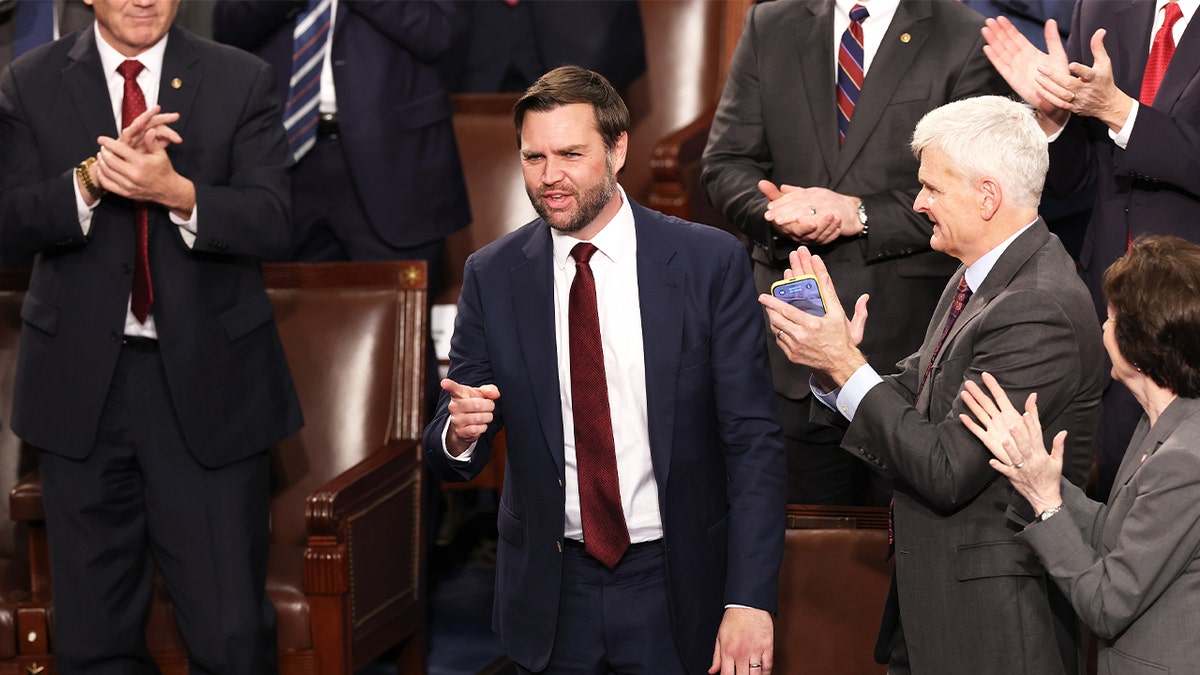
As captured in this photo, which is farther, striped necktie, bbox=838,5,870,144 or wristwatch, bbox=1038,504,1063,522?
striped necktie, bbox=838,5,870,144

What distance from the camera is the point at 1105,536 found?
8.03 feet

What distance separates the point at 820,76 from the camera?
11.9ft

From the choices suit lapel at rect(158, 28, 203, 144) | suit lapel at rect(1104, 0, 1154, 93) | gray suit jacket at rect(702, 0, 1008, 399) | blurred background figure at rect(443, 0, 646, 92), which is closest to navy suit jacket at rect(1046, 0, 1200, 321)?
suit lapel at rect(1104, 0, 1154, 93)

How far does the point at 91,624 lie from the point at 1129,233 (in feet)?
8.34

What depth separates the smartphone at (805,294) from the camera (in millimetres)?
2680

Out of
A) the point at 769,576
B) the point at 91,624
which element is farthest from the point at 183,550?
the point at 769,576

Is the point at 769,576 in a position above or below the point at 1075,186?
below

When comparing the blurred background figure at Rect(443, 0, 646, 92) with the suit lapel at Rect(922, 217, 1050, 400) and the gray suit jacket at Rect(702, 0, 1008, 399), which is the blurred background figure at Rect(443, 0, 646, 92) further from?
the suit lapel at Rect(922, 217, 1050, 400)

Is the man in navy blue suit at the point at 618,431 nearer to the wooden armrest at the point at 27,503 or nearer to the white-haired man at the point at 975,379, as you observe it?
the white-haired man at the point at 975,379

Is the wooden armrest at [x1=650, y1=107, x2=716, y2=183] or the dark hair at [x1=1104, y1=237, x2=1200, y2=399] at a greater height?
the wooden armrest at [x1=650, y1=107, x2=716, y2=183]

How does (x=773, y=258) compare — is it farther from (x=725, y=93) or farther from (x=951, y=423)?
(x=951, y=423)

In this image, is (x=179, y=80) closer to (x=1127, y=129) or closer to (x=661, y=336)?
(x=661, y=336)

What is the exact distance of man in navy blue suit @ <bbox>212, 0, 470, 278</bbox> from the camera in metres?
4.42

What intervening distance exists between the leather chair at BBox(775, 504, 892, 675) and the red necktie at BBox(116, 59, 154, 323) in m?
1.54
